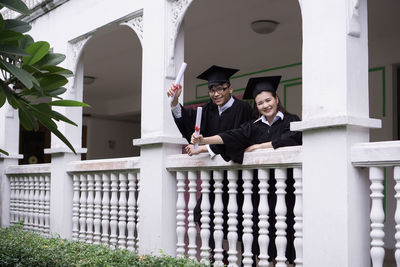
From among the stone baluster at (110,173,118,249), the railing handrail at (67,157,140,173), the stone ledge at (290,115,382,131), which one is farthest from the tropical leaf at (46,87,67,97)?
the stone baluster at (110,173,118,249)

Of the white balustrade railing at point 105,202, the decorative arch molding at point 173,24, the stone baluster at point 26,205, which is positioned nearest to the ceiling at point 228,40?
the decorative arch molding at point 173,24

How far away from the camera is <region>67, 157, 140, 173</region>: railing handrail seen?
607 cm

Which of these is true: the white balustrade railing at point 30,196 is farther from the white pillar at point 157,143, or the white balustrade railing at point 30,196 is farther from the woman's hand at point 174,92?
the woman's hand at point 174,92

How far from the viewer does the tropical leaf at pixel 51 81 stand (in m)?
3.40

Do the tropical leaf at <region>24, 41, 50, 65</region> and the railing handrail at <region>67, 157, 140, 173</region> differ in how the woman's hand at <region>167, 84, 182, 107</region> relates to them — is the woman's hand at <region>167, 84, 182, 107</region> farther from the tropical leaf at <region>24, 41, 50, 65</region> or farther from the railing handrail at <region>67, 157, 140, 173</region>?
the tropical leaf at <region>24, 41, 50, 65</region>

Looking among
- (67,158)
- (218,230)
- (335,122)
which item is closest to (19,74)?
(335,122)

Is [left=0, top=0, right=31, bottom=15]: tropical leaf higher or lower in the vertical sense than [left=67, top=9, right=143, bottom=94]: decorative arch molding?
lower

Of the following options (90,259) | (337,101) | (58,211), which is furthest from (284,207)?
(58,211)

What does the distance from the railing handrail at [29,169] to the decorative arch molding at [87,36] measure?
59.0 inches

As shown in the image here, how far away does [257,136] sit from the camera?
4.72 m

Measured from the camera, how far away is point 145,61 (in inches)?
235

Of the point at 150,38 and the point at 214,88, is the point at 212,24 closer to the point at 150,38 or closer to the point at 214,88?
the point at 150,38

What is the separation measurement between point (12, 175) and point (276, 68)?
17.6 feet

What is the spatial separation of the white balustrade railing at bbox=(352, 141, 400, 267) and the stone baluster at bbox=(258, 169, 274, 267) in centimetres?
92
